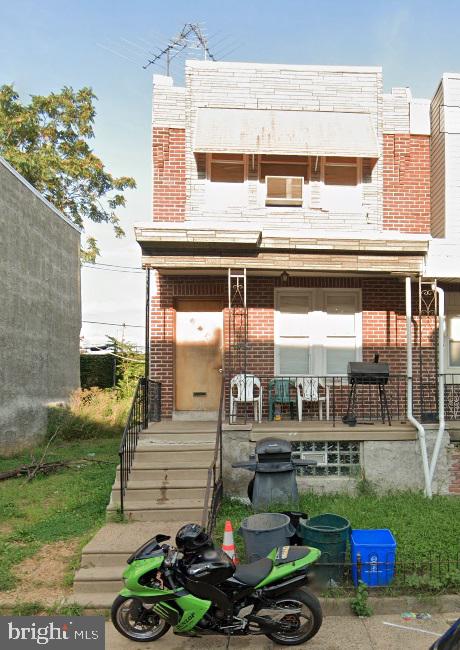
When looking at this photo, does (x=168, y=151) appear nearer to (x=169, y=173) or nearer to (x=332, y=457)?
(x=169, y=173)

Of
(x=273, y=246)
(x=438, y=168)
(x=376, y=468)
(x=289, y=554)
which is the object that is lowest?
(x=376, y=468)

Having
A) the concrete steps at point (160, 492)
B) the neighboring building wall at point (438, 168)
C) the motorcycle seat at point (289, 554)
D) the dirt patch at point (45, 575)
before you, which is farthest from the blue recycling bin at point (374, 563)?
the neighboring building wall at point (438, 168)

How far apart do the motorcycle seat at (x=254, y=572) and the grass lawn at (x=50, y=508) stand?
2271 mm

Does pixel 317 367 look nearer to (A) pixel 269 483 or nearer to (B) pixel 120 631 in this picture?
(A) pixel 269 483

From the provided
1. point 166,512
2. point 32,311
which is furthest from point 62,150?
point 166,512

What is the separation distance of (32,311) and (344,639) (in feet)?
39.3

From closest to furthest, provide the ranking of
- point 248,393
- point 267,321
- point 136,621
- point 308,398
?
point 136,621 → point 248,393 → point 308,398 → point 267,321

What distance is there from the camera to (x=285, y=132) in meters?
10.5

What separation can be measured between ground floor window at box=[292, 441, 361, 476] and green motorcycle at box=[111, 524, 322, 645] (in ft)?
13.7

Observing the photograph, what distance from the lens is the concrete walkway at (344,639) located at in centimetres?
477

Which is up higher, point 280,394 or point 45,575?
point 280,394

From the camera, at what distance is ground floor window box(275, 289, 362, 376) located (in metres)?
10.7

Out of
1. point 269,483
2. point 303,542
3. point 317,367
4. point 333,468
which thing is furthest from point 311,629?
point 317,367

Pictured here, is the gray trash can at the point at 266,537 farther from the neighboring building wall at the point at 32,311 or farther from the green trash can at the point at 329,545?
the neighboring building wall at the point at 32,311
